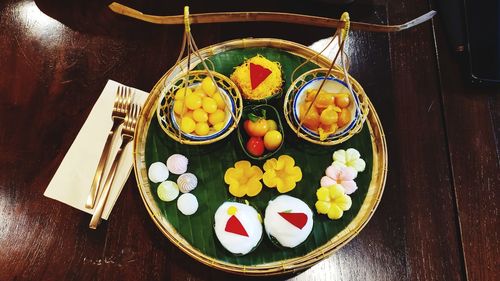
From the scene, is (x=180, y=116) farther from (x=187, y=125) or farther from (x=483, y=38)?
(x=483, y=38)

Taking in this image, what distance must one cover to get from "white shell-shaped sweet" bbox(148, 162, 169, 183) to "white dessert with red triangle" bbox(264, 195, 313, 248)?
353mm

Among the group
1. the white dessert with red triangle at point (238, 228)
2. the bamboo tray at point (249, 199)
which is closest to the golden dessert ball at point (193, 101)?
the bamboo tray at point (249, 199)

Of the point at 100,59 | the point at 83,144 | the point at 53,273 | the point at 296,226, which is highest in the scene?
the point at 100,59

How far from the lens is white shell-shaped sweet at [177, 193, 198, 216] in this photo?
Answer: 1.17 metres

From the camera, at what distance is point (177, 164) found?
1210mm

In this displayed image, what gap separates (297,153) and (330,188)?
0.16m

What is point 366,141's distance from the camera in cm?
127

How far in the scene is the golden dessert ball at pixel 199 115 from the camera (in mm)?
1194

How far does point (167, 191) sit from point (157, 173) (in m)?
0.07

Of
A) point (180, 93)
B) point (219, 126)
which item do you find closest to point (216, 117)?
point (219, 126)

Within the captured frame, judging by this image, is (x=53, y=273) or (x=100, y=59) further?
(x=100, y=59)

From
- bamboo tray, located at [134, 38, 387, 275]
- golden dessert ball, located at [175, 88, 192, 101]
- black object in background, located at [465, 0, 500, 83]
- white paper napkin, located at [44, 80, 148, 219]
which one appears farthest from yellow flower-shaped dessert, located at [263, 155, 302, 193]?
black object in background, located at [465, 0, 500, 83]

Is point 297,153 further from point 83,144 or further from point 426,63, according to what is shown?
point 83,144

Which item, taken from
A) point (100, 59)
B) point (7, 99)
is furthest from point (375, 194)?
point (7, 99)
